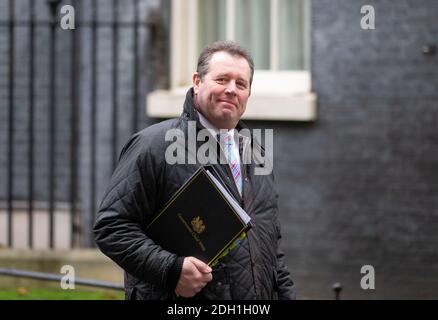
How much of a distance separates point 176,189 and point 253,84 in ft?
17.9

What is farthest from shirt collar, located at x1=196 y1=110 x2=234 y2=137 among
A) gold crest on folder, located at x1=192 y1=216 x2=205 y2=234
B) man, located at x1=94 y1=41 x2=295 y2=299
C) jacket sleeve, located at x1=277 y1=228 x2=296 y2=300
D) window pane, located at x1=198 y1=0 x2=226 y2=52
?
window pane, located at x1=198 y1=0 x2=226 y2=52

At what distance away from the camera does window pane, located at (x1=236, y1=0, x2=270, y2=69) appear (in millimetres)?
9820

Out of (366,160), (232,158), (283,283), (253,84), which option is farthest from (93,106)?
(232,158)

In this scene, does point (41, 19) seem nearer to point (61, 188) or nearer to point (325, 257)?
point (61, 188)

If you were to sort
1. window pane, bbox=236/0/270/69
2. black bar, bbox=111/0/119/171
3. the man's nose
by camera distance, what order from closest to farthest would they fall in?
1. the man's nose
2. black bar, bbox=111/0/119/171
3. window pane, bbox=236/0/270/69

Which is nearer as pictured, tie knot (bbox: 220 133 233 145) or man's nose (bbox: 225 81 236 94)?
man's nose (bbox: 225 81 236 94)

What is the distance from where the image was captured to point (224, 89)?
4363mm

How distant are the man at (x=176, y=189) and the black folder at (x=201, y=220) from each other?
0.06m

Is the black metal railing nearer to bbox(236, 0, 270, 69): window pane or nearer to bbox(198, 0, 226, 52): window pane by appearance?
bbox(198, 0, 226, 52): window pane

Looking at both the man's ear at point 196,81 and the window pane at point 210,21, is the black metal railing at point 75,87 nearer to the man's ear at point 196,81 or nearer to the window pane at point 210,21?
the window pane at point 210,21

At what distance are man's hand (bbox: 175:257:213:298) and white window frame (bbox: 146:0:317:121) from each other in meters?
5.23

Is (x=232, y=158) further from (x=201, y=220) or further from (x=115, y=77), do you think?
(x=115, y=77)
